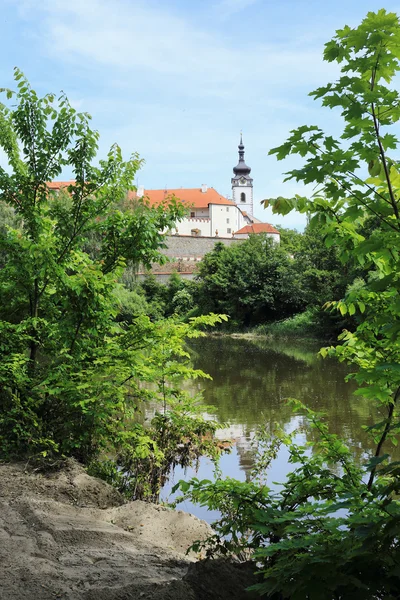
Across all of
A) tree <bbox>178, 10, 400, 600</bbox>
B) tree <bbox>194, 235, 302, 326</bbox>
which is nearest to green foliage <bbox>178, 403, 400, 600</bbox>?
tree <bbox>178, 10, 400, 600</bbox>

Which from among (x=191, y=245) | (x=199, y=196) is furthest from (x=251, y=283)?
(x=199, y=196)

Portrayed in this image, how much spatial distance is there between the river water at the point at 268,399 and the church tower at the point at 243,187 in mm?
70094

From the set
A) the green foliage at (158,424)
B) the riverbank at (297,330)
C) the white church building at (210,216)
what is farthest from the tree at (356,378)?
the white church building at (210,216)

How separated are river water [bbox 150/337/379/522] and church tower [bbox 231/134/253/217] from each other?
230 feet

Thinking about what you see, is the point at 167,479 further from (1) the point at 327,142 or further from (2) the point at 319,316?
(2) the point at 319,316

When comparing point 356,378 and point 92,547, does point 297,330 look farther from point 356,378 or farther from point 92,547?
point 356,378

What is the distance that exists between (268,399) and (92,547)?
10.3 m

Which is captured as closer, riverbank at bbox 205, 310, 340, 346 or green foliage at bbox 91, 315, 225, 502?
green foliage at bbox 91, 315, 225, 502

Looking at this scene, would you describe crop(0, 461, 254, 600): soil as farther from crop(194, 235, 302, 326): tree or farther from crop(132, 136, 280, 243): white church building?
crop(132, 136, 280, 243): white church building

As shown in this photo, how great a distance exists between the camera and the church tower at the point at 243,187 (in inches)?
3738

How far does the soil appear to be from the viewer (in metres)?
3.09

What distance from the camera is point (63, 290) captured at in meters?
5.80

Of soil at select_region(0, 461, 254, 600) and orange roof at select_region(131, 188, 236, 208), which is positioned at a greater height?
orange roof at select_region(131, 188, 236, 208)

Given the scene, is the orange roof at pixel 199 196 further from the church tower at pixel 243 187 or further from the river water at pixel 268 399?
the river water at pixel 268 399
